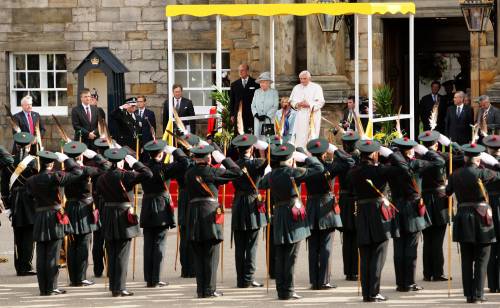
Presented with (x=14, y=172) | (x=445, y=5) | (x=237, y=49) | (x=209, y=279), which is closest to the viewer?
(x=209, y=279)

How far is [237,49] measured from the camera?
3017 cm

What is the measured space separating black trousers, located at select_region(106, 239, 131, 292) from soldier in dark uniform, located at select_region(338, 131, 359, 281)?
234cm

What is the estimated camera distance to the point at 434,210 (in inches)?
729

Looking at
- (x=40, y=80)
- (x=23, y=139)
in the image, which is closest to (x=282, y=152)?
(x=23, y=139)

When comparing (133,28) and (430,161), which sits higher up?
(133,28)

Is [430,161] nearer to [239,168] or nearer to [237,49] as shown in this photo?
[239,168]

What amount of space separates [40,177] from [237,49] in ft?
40.9

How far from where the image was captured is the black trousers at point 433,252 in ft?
61.3

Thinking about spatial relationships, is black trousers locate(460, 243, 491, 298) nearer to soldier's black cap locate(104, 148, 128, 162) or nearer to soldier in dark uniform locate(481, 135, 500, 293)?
soldier in dark uniform locate(481, 135, 500, 293)

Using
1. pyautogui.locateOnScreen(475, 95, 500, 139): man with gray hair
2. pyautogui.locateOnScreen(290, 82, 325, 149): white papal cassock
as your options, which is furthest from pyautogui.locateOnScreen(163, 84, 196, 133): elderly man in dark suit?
pyautogui.locateOnScreen(475, 95, 500, 139): man with gray hair

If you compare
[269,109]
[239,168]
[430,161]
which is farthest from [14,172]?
[269,109]

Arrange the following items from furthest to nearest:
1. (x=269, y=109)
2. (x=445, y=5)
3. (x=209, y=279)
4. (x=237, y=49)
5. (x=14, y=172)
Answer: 1. (x=237, y=49)
2. (x=445, y=5)
3. (x=269, y=109)
4. (x=14, y=172)
5. (x=209, y=279)

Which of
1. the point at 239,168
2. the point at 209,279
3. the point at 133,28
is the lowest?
the point at 209,279

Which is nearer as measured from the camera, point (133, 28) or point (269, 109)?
point (269, 109)
